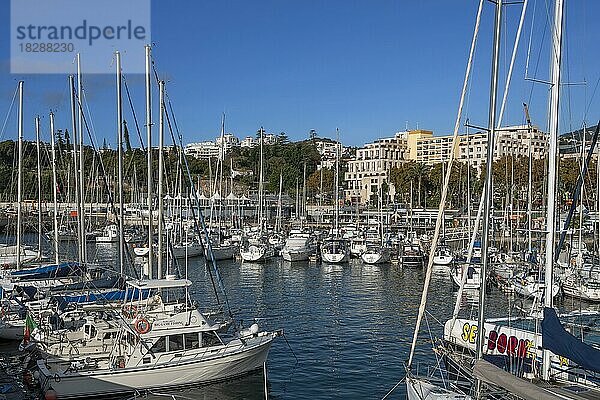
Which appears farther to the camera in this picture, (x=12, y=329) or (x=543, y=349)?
(x=12, y=329)

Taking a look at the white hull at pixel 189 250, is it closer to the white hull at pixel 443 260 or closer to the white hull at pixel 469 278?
the white hull at pixel 443 260

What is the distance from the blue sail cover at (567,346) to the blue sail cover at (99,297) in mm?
16345

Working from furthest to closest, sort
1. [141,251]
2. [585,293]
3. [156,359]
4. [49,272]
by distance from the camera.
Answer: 1. [141,251]
2. [585,293]
3. [49,272]
4. [156,359]

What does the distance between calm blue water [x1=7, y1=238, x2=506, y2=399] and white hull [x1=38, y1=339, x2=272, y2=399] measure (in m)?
0.45

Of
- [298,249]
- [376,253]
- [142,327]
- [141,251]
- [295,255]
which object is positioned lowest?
[295,255]

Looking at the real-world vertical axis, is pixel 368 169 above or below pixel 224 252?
above

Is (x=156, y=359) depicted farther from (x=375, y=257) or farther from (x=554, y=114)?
(x=375, y=257)

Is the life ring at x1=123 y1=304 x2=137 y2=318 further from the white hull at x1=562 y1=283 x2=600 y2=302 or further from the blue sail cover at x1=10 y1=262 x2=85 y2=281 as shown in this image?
the white hull at x1=562 y1=283 x2=600 y2=302

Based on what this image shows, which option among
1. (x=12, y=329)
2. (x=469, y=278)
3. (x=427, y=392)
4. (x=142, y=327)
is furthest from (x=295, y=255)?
(x=427, y=392)

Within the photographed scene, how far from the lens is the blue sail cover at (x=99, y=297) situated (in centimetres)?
2689

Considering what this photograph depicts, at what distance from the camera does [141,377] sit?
71.7 feet

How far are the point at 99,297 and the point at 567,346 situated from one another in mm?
19092

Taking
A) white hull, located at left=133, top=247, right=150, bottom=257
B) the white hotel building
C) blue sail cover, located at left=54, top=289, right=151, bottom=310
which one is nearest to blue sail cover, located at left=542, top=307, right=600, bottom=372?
blue sail cover, located at left=54, top=289, right=151, bottom=310

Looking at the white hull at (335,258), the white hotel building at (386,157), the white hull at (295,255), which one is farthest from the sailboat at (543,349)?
the white hotel building at (386,157)
